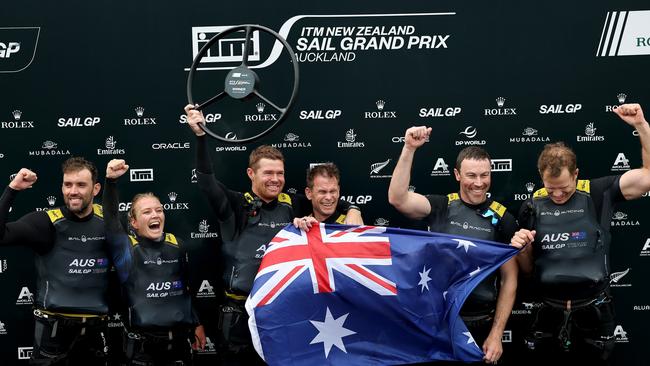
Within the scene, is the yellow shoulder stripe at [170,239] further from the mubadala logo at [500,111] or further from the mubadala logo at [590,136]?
the mubadala logo at [590,136]

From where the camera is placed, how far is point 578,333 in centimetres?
534

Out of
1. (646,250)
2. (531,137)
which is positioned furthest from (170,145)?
(646,250)

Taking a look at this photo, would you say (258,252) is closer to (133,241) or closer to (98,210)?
(133,241)

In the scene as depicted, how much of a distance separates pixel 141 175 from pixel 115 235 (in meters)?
1.01

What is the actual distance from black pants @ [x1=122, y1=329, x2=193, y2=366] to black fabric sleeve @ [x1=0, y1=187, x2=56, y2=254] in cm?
88

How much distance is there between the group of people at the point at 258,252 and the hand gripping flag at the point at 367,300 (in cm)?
22

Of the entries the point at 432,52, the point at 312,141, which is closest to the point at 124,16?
the point at 312,141

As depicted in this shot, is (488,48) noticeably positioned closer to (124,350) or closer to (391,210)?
(391,210)

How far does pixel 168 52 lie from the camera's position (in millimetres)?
6090

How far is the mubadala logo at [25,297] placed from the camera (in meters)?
6.20

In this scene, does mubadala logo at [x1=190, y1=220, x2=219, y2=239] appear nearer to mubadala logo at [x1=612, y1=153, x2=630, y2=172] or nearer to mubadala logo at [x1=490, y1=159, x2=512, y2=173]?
mubadala logo at [x1=490, y1=159, x2=512, y2=173]

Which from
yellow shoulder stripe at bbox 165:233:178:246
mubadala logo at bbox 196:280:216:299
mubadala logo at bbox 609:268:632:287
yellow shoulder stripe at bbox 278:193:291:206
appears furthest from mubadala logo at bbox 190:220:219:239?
mubadala logo at bbox 609:268:632:287

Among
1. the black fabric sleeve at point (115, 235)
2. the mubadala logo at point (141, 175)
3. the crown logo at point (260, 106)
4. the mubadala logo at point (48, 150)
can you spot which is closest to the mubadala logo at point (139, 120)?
the mubadala logo at point (141, 175)

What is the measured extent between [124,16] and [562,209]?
3651 mm
